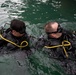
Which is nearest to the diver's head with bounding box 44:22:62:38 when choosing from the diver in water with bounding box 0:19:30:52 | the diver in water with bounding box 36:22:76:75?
the diver in water with bounding box 36:22:76:75

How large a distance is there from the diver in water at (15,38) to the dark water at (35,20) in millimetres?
174

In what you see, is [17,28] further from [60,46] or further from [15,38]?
[60,46]

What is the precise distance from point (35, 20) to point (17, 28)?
275cm

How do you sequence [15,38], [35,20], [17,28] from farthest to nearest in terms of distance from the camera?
[35,20], [15,38], [17,28]

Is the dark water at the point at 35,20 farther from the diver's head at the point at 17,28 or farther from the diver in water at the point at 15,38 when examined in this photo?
the diver's head at the point at 17,28

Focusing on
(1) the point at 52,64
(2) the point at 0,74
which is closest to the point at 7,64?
(2) the point at 0,74

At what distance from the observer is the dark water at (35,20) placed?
452 cm

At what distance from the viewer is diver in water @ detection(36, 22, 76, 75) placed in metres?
4.63

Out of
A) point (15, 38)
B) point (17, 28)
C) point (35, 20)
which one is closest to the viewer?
point (17, 28)

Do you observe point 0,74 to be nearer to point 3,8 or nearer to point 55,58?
point 55,58

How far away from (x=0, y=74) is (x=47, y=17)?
376 centimetres

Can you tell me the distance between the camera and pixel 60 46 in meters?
4.69

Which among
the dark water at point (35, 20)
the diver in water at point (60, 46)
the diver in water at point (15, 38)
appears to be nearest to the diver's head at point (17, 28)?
the diver in water at point (15, 38)

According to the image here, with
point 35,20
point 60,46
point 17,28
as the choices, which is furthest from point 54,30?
point 35,20
